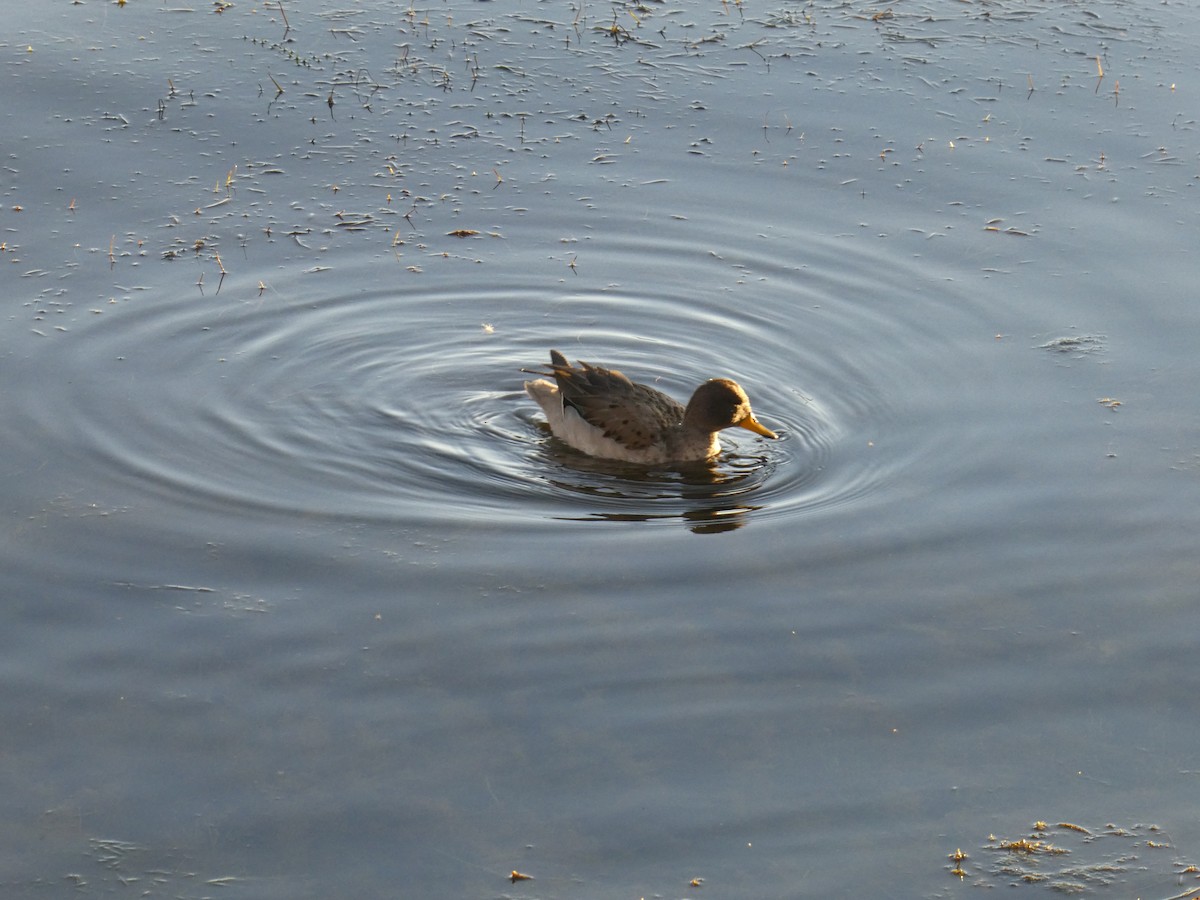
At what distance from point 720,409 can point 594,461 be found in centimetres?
89

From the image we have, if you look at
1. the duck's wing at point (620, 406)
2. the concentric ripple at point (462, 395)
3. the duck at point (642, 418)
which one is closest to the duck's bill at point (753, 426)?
the duck at point (642, 418)

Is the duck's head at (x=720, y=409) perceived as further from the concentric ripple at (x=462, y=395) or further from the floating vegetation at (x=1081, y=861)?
the floating vegetation at (x=1081, y=861)

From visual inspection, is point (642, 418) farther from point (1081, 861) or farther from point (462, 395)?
point (1081, 861)

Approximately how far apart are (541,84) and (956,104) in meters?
4.01

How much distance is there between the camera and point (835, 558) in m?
8.91

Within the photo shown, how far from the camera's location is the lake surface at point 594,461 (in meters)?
6.78

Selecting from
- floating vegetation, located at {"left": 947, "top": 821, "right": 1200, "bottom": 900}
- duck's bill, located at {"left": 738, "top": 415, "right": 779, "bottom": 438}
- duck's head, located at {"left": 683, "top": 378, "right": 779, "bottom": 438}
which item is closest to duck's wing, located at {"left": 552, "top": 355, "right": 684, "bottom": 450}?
duck's head, located at {"left": 683, "top": 378, "right": 779, "bottom": 438}

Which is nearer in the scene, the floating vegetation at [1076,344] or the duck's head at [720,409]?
the duck's head at [720,409]

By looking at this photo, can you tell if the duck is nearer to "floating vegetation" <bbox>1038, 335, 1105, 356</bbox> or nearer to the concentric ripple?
the concentric ripple

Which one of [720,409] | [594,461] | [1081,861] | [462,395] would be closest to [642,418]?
[594,461]

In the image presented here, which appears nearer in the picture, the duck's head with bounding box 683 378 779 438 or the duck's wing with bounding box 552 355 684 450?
the duck's head with bounding box 683 378 779 438

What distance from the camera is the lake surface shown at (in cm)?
678

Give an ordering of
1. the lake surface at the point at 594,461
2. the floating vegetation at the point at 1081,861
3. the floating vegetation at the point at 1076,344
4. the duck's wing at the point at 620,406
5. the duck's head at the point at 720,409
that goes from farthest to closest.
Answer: the floating vegetation at the point at 1076,344, the duck's wing at the point at 620,406, the duck's head at the point at 720,409, the lake surface at the point at 594,461, the floating vegetation at the point at 1081,861

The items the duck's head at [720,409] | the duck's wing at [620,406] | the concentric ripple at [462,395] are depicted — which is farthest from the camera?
the duck's wing at [620,406]
